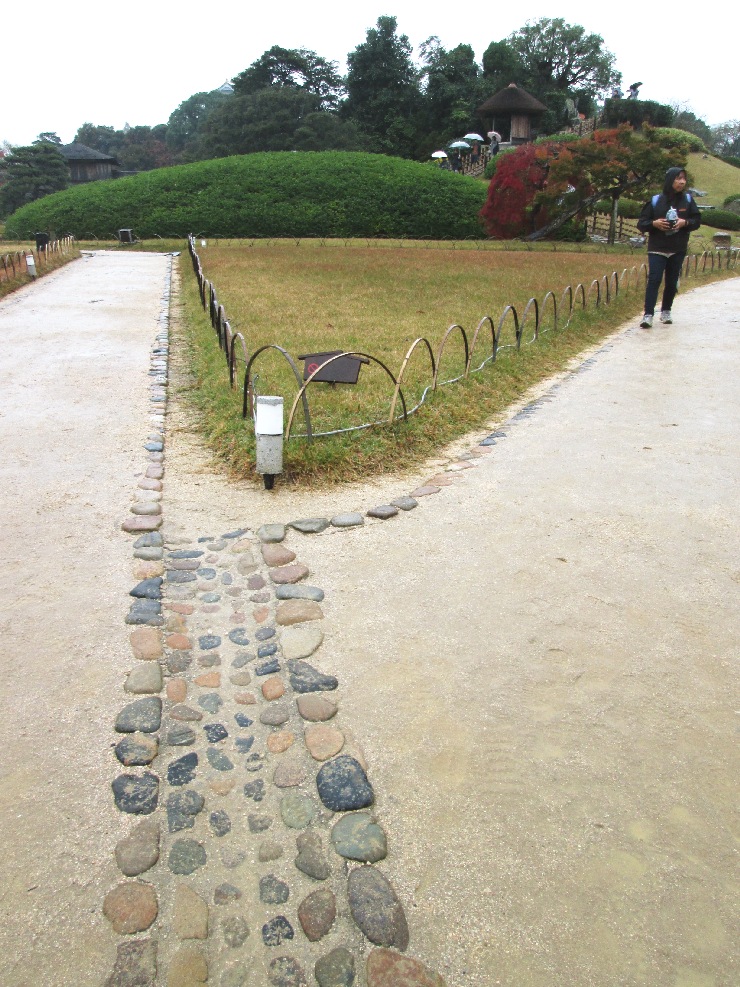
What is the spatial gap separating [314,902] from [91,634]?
1.53 meters

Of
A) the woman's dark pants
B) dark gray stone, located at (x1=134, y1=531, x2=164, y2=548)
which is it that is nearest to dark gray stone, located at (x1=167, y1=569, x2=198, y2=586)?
dark gray stone, located at (x1=134, y1=531, x2=164, y2=548)

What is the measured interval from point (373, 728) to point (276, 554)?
1355 mm

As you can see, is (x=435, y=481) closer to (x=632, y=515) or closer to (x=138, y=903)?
(x=632, y=515)

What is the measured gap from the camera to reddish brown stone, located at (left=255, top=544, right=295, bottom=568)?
11.4 feet

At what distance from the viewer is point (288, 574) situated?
3373 millimetres

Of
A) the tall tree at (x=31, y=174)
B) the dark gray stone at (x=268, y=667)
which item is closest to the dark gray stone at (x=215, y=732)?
the dark gray stone at (x=268, y=667)

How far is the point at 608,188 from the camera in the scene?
24.3 m

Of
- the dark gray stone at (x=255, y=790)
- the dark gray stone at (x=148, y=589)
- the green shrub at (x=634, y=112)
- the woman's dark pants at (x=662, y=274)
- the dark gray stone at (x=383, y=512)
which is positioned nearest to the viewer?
the dark gray stone at (x=255, y=790)

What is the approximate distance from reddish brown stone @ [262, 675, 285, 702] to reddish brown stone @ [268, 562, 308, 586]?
702 millimetres

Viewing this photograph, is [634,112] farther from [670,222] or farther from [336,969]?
[336,969]

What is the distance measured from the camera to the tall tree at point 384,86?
44.7m

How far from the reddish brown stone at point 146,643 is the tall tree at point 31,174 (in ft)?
135

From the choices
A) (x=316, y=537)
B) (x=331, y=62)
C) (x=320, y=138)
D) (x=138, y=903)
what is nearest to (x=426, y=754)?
(x=138, y=903)

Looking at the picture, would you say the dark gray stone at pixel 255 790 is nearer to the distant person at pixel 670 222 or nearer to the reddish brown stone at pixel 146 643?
the reddish brown stone at pixel 146 643
